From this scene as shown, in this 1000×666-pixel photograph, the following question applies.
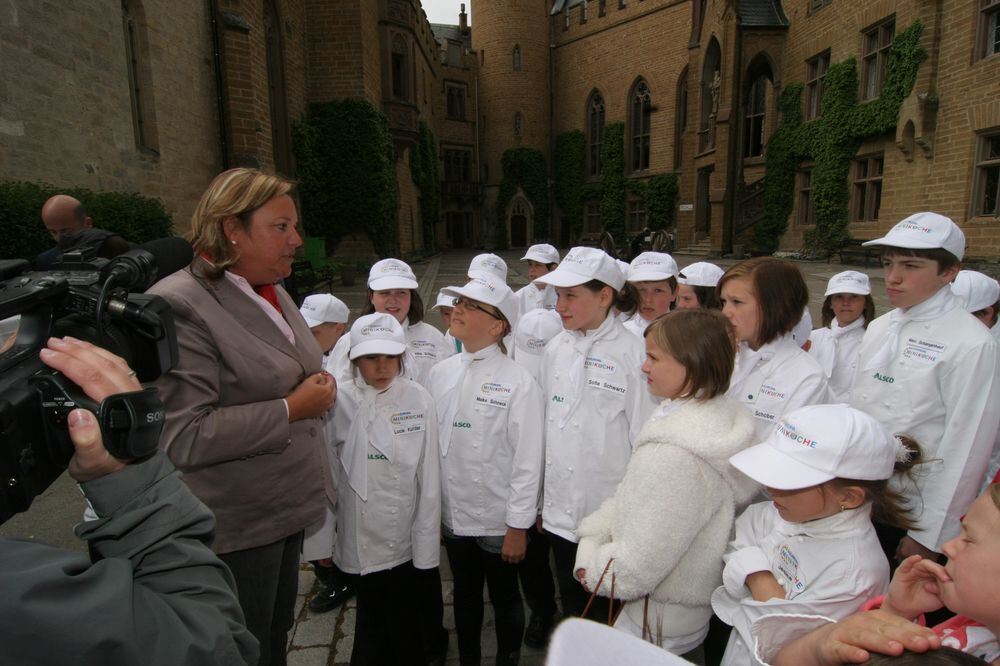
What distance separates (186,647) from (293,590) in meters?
1.55

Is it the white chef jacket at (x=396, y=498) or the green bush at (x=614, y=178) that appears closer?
the white chef jacket at (x=396, y=498)

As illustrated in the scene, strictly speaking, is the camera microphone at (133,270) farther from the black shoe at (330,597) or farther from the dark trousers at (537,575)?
the black shoe at (330,597)

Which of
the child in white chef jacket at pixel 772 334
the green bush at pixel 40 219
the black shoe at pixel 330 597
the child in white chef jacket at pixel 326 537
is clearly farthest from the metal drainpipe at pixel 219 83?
the child in white chef jacket at pixel 772 334

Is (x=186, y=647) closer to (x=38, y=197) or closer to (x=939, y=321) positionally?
(x=939, y=321)

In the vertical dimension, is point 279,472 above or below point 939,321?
below

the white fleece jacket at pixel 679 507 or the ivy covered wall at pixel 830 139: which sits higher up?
the ivy covered wall at pixel 830 139

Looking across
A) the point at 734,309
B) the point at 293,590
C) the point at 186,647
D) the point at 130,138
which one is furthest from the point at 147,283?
the point at 130,138

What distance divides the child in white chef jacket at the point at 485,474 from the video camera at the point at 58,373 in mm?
1687

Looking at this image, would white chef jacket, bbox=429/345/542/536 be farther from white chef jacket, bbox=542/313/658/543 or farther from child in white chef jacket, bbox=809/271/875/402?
child in white chef jacket, bbox=809/271/875/402

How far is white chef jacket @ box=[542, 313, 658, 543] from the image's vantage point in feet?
8.82

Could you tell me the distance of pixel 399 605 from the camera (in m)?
2.68

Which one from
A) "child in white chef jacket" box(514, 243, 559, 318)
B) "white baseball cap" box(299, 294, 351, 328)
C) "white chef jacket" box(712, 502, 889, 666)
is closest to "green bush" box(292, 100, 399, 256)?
"child in white chef jacket" box(514, 243, 559, 318)

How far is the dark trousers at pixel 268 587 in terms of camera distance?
201cm

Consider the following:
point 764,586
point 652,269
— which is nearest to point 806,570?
point 764,586
